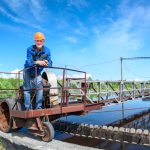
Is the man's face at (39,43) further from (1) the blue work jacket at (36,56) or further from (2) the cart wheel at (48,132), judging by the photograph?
(2) the cart wheel at (48,132)

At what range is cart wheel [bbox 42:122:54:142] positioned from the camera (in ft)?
22.2

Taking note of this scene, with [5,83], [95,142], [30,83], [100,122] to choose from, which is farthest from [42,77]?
[5,83]

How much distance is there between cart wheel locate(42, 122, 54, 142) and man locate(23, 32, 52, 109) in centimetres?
57

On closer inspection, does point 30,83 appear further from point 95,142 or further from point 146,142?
point 146,142

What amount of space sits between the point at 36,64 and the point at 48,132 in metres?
1.65

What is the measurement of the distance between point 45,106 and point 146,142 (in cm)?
318

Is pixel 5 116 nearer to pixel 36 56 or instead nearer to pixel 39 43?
pixel 36 56

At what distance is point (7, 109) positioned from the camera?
844cm

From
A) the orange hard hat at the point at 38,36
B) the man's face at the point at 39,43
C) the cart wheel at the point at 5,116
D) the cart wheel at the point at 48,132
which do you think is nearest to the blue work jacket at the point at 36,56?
the man's face at the point at 39,43

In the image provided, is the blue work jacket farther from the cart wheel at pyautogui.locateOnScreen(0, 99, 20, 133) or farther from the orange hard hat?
the cart wheel at pyautogui.locateOnScreen(0, 99, 20, 133)

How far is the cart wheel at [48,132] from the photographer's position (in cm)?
676

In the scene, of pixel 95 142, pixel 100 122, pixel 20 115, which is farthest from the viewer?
pixel 100 122

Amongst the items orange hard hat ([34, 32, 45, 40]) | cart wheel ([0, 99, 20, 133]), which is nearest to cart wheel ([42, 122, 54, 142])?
cart wheel ([0, 99, 20, 133])

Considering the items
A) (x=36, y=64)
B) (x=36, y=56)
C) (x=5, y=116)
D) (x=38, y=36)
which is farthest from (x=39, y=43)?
(x=5, y=116)
